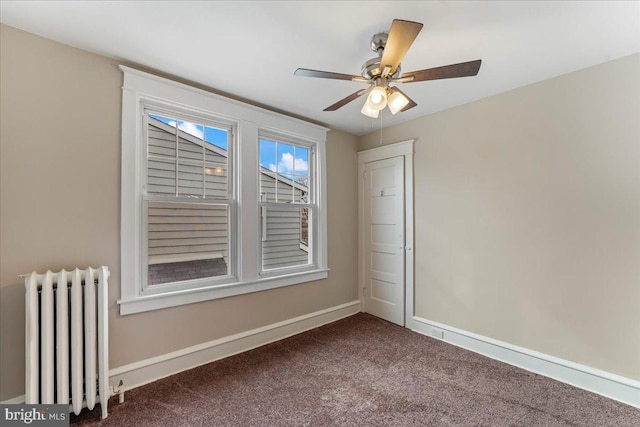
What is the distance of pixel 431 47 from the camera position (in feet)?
6.31

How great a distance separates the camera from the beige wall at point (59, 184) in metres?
1.71

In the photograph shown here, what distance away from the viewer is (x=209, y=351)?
2473mm

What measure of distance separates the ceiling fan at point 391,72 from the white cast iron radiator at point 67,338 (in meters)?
1.91

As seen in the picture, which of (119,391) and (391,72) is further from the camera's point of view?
(119,391)

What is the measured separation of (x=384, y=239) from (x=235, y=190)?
1959mm

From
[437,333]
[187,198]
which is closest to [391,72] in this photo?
[187,198]

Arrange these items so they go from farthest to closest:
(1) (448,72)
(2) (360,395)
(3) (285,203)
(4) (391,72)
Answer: (3) (285,203)
(2) (360,395)
(4) (391,72)
(1) (448,72)

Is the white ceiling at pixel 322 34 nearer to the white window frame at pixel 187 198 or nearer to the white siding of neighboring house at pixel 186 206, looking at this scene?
the white window frame at pixel 187 198

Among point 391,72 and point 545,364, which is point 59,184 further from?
point 545,364

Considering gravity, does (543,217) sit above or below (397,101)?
below

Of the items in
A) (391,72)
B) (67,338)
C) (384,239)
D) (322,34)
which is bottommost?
(67,338)

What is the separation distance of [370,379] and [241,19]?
2.72 metres

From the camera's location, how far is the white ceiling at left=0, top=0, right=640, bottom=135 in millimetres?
1564

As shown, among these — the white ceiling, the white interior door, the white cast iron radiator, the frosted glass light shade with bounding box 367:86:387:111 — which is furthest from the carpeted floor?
the white ceiling
